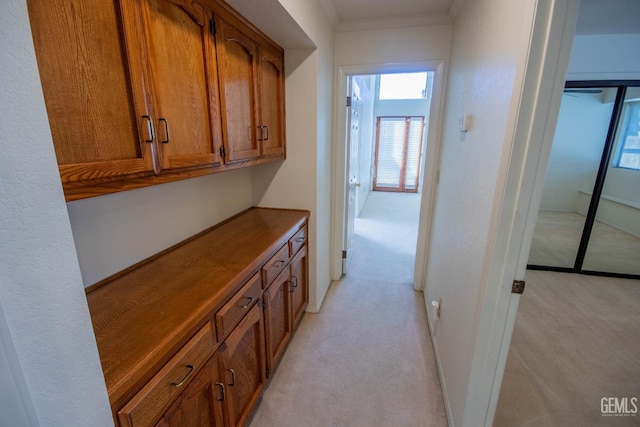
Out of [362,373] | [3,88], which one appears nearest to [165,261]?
[3,88]

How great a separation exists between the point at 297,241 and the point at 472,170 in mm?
1154

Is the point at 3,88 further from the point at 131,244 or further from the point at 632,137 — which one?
the point at 632,137

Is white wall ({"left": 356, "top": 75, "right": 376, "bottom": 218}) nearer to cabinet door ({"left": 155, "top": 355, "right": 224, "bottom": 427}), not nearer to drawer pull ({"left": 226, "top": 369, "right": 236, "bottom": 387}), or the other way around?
drawer pull ({"left": 226, "top": 369, "right": 236, "bottom": 387})

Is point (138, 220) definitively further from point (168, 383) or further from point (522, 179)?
point (522, 179)

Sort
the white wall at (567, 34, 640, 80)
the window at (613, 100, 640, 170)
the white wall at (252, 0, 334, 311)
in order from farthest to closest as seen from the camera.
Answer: the window at (613, 100, 640, 170) → the white wall at (567, 34, 640, 80) → the white wall at (252, 0, 334, 311)

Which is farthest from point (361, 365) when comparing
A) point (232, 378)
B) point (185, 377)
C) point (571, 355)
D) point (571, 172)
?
point (571, 172)

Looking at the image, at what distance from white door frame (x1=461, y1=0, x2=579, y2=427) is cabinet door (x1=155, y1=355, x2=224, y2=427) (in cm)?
107

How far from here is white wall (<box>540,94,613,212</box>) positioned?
289 centimetres

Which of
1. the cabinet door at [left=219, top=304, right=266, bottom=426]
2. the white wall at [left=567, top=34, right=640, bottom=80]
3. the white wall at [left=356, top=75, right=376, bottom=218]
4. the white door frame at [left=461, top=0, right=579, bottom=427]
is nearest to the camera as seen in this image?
the white door frame at [left=461, top=0, right=579, bottom=427]

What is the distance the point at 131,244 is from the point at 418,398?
5.74 feet

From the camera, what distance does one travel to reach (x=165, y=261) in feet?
4.43

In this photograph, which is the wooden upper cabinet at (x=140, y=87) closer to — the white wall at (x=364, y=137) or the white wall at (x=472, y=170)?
the white wall at (x=472, y=170)

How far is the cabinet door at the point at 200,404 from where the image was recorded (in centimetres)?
89

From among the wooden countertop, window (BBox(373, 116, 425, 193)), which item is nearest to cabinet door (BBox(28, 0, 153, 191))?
the wooden countertop
